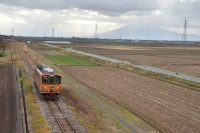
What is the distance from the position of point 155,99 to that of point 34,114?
1501 cm

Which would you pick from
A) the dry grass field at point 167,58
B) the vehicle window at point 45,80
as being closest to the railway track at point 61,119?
the vehicle window at point 45,80

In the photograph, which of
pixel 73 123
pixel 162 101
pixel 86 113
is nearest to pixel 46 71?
pixel 86 113

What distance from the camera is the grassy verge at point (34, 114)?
75.8 ft

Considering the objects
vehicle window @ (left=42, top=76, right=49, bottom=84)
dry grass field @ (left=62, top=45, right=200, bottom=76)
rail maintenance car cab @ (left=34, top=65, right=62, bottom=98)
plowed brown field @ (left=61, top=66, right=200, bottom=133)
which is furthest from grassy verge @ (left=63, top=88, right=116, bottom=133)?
dry grass field @ (left=62, top=45, right=200, bottom=76)

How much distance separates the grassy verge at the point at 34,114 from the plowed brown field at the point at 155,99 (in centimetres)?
896

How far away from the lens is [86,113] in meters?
29.2

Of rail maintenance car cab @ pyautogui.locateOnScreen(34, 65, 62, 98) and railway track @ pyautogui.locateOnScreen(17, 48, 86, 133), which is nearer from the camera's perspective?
railway track @ pyautogui.locateOnScreen(17, 48, 86, 133)

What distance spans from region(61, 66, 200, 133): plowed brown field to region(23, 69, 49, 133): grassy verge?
8.96m

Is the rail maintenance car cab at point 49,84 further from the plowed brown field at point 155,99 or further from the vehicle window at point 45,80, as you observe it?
the plowed brown field at point 155,99

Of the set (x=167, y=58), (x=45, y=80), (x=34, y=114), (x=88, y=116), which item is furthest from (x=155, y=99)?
(x=167, y=58)

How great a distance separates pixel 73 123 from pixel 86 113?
4996 millimetres

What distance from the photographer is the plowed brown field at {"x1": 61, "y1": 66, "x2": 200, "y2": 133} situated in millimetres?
27527

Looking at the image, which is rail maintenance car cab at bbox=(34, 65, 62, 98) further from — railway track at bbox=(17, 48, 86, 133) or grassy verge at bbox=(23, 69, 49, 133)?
grassy verge at bbox=(23, 69, 49, 133)

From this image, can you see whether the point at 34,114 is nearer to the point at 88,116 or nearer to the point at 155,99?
the point at 88,116
